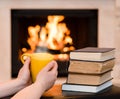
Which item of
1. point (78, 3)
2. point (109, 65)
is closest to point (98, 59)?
point (109, 65)

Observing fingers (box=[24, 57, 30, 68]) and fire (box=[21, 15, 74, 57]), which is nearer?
fingers (box=[24, 57, 30, 68])

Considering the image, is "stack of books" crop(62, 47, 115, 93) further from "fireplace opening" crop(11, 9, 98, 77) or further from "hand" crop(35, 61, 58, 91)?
"fireplace opening" crop(11, 9, 98, 77)

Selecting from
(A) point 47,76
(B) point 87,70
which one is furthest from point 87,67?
(A) point 47,76

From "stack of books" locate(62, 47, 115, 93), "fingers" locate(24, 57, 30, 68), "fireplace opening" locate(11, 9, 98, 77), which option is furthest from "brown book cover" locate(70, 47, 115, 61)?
"fireplace opening" locate(11, 9, 98, 77)

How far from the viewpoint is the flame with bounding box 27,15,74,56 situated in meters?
2.87

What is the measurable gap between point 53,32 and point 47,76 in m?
1.99

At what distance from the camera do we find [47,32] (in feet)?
9.45

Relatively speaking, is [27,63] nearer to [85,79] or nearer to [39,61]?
[39,61]

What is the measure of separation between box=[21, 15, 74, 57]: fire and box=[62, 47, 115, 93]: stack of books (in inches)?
76.1

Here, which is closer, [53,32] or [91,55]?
[91,55]

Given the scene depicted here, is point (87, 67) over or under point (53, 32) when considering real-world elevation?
under

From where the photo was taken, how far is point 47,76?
891mm

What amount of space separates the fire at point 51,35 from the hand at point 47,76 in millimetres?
1964

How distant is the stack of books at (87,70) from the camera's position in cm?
92
